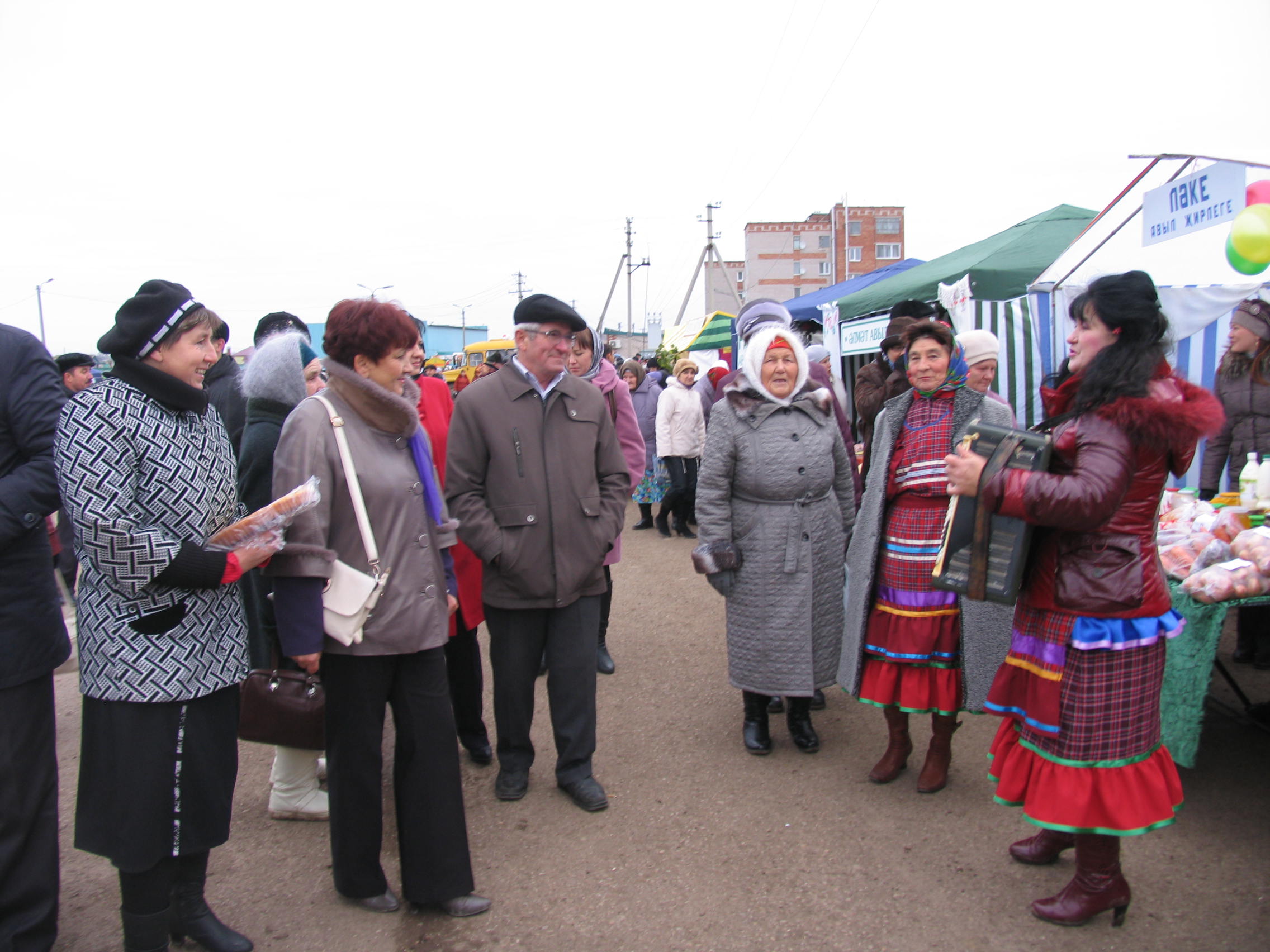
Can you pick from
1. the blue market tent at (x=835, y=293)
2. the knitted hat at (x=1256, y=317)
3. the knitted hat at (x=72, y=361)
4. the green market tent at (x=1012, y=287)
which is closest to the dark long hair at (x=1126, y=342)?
the knitted hat at (x=1256, y=317)

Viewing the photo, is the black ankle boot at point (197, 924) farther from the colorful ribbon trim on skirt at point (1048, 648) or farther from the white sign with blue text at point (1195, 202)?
the white sign with blue text at point (1195, 202)

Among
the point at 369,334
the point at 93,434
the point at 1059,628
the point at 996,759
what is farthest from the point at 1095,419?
the point at 93,434

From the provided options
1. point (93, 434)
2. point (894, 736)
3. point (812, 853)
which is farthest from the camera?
point (894, 736)

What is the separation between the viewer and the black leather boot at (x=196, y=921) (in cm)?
254

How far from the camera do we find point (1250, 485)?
12.2 feet

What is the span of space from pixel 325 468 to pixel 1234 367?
5465 mm

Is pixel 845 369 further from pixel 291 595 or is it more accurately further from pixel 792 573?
pixel 291 595

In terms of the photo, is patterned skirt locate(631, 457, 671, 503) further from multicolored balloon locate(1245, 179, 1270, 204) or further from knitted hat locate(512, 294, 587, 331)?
knitted hat locate(512, 294, 587, 331)

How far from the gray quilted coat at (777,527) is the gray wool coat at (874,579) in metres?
0.14

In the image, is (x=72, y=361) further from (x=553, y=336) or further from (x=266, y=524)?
(x=266, y=524)

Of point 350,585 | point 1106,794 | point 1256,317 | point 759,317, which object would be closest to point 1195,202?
point 1256,317

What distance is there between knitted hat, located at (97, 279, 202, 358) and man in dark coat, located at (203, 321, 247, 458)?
1.31 metres

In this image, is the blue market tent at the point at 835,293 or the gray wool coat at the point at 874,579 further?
the blue market tent at the point at 835,293

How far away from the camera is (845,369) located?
11.6 metres
